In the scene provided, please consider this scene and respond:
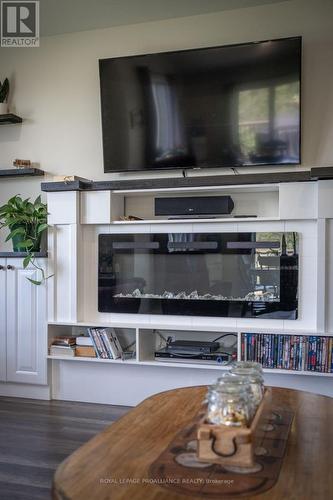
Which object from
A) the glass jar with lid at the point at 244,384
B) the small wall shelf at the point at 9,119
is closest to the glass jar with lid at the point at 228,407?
the glass jar with lid at the point at 244,384

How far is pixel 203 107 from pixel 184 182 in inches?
22.6

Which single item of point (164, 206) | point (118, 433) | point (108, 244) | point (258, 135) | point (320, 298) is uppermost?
point (258, 135)

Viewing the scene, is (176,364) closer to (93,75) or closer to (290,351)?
(290,351)

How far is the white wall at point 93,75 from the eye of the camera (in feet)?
10.7

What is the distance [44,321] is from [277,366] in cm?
170

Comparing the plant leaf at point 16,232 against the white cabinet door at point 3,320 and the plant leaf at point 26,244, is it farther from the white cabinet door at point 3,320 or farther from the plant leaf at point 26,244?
the white cabinet door at point 3,320

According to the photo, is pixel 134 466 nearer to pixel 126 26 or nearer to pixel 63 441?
pixel 63 441

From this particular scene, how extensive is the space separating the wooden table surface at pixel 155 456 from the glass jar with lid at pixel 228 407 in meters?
0.15

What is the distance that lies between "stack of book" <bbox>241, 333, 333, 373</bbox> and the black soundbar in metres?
0.85

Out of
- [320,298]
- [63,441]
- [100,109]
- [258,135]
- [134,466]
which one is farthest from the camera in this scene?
[100,109]

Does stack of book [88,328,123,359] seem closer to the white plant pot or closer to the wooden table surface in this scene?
the wooden table surface

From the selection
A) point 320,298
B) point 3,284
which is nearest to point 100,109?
point 3,284

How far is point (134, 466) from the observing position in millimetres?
1136

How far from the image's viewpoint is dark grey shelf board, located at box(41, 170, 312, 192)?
306 centimetres
